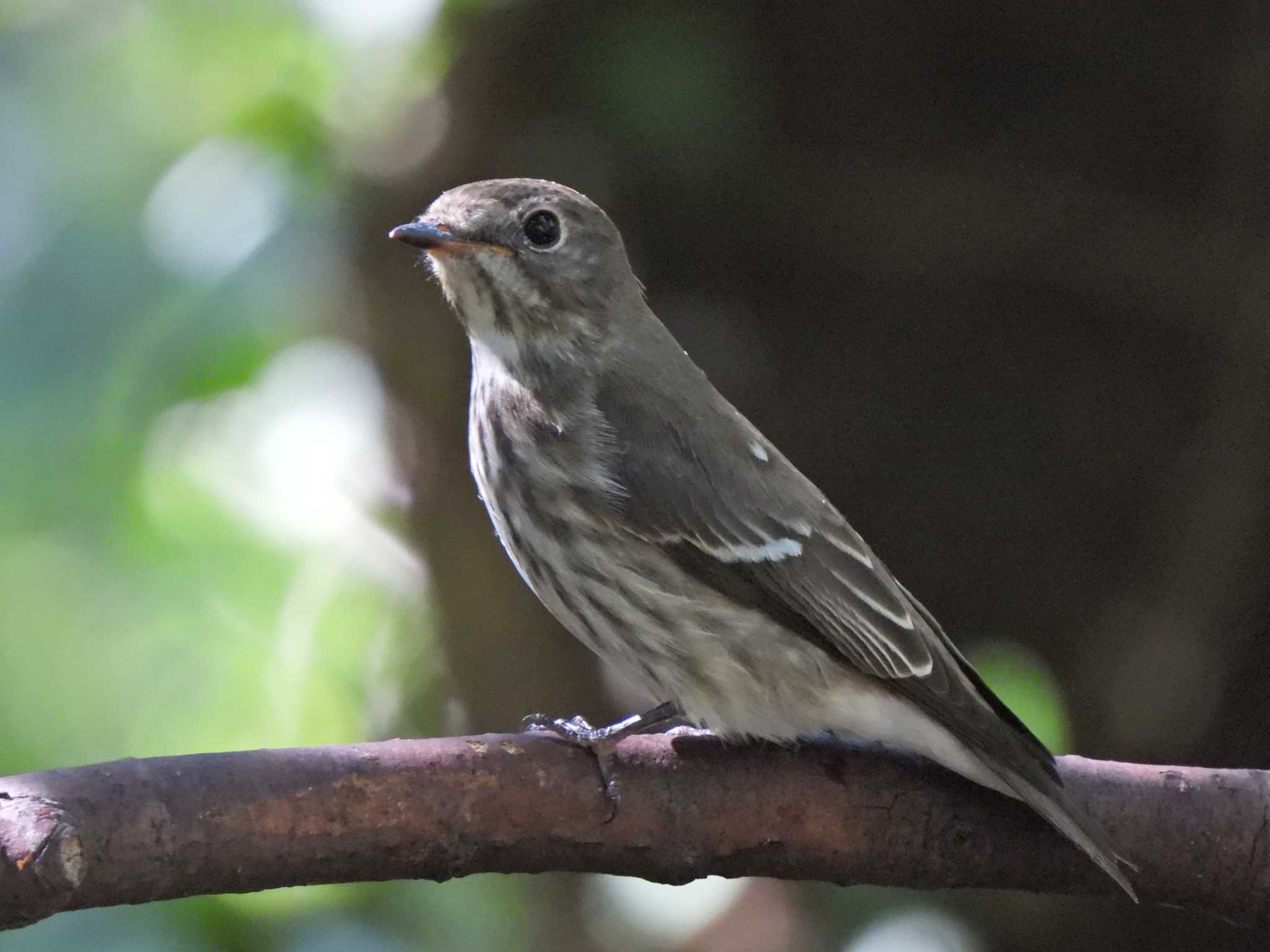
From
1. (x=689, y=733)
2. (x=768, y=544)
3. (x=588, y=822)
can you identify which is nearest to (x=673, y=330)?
(x=768, y=544)

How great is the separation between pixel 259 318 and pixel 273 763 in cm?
159

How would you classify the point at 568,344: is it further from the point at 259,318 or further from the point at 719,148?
the point at 719,148

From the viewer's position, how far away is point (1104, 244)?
4.53 metres

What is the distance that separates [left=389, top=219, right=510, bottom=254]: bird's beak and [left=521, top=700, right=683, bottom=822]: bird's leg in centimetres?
93

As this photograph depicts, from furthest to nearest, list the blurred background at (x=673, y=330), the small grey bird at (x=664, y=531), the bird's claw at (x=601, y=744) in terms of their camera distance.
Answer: the blurred background at (x=673, y=330), the small grey bird at (x=664, y=531), the bird's claw at (x=601, y=744)

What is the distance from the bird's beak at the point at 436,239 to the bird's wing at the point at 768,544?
0.38 m

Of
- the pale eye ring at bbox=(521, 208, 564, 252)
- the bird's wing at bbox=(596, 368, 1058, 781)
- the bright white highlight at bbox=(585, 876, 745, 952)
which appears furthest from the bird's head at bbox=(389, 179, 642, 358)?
the bright white highlight at bbox=(585, 876, 745, 952)

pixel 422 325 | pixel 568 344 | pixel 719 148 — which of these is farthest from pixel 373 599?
pixel 719 148

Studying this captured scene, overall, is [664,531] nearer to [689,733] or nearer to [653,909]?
[689,733]

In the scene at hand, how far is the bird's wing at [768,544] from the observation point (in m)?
2.84

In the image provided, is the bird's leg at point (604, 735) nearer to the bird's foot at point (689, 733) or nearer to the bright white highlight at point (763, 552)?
the bird's foot at point (689, 733)

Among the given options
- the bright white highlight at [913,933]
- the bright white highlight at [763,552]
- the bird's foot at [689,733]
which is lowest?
the bright white highlight at [913,933]

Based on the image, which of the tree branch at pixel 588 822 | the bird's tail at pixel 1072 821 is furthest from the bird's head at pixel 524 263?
the bird's tail at pixel 1072 821

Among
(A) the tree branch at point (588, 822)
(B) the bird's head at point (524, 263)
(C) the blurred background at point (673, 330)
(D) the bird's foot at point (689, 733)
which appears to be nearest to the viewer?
(A) the tree branch at point (588, 822)
